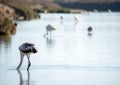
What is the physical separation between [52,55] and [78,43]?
601 cm

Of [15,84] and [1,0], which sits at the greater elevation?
[1,0]

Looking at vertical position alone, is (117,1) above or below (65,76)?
above

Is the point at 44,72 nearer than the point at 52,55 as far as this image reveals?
Yes

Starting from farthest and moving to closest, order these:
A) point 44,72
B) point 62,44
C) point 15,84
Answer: point 62,44 < point 44,72 < point 15,84

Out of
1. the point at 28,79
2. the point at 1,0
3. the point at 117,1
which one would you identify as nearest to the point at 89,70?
the point at 28,79

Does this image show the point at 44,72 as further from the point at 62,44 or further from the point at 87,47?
the point at 62,44

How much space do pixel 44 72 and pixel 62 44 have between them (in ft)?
32.4

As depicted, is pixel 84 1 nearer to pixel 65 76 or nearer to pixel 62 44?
pixel 62 44

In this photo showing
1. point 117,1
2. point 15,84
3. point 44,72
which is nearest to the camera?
point 15,84

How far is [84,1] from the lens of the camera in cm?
11406

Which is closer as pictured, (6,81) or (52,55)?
(6,81)

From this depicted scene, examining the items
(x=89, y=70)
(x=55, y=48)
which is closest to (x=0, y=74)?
(x=89, y=70)

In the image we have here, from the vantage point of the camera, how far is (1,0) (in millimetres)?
55000

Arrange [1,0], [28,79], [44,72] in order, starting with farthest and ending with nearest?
1. [1,0]
2. [44,72]
3. [28,79]
